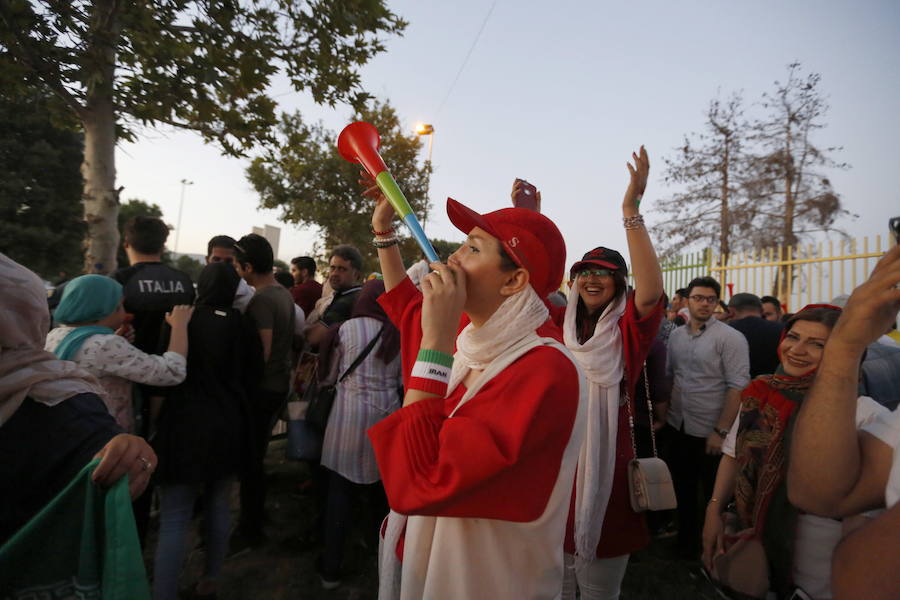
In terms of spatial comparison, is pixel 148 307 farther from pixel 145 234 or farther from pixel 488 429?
pixel 488 429

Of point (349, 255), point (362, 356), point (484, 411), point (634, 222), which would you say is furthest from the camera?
point (349, 255)

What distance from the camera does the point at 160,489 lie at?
2.74 meters

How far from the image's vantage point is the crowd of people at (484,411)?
45.6 inches

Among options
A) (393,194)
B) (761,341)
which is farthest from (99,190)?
(761,341)

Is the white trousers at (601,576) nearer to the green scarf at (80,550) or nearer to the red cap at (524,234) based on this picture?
the red cap at (524,234)

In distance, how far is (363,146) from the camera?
6.02 ft

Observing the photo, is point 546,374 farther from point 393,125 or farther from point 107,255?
point 393,125

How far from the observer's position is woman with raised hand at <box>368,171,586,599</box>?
115cm

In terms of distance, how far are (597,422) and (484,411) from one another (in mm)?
1424

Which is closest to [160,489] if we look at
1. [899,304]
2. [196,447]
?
[196,447]

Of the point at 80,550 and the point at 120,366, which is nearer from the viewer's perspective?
the point at 80,550

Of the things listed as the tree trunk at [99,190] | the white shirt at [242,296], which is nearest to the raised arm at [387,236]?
the white shirt at [242,296]

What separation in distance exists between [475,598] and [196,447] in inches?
85.4

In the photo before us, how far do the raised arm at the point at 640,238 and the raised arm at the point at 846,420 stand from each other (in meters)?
1.10
